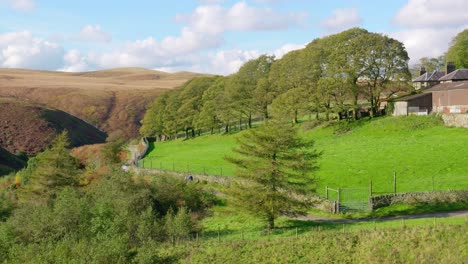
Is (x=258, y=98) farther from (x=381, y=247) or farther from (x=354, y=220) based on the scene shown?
(x=381, y=247)

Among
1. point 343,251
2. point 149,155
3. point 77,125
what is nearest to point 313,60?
point 149,155

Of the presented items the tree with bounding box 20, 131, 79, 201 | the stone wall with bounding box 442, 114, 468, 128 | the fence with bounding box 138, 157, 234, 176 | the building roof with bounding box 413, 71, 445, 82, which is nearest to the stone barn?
the stone wall with bounding box 442, 114, 468, 128

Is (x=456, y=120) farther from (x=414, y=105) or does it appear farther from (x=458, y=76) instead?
(x=458, y=76)

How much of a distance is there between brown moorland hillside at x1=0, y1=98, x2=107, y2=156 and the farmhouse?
87.2 m

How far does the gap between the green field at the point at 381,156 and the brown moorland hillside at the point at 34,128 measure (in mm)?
60320

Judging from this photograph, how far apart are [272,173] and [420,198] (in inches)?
453

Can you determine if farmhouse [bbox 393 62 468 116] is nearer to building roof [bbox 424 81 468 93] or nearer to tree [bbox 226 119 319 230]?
building roof [bbox 424 81 468 93]

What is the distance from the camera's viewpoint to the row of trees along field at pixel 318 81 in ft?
214

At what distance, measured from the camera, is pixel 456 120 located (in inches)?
2186

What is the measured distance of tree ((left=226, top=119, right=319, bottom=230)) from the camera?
3359cm

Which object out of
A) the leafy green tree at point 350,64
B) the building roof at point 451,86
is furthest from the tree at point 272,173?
the building roof at point 451,86

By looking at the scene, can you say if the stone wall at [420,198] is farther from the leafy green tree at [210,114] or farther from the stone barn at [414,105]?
the leafy green tree at [210,114]

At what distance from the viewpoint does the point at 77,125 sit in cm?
14125

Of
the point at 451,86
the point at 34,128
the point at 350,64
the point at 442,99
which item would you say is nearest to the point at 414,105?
the point at 442,99
